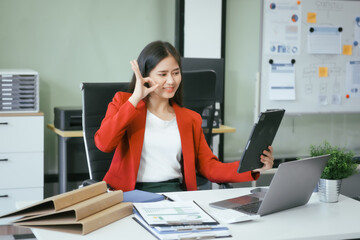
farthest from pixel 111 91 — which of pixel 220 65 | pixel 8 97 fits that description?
pixel 220 65

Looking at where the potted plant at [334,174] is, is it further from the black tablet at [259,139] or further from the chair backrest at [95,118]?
the chair backrest at [95,118]

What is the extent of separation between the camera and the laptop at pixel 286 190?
1660 millimetres

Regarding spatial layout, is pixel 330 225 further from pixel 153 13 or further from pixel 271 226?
pixel 153 13

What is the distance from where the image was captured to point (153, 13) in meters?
4.27

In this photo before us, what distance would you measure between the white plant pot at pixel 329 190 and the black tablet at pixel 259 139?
242 mm

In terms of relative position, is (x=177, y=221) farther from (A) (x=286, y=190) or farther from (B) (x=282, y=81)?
(B) (x=282, y=81)

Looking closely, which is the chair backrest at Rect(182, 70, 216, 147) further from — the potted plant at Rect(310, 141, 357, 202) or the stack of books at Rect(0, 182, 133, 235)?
the stack of books at Rect(0, 182, 133, 235)

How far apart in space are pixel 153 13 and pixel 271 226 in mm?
2991

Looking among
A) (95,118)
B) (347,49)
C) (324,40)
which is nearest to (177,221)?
(95,118)

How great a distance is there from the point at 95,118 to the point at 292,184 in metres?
1.05

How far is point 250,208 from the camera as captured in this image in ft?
5.75

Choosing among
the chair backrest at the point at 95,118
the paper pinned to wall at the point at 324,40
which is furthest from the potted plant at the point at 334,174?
the paper pinned to wall at the point at 324,40

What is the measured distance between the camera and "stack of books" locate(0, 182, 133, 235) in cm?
147

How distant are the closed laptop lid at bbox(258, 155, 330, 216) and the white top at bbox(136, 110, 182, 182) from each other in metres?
0.60
